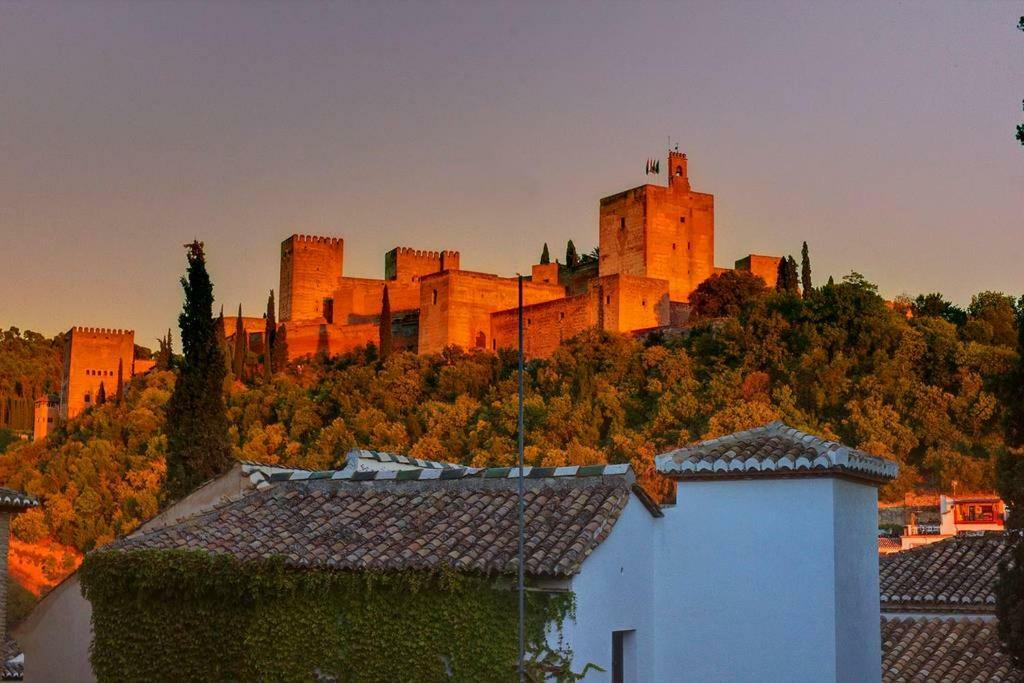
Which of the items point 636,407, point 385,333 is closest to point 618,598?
point 636,407

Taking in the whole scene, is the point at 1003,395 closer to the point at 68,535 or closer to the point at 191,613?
the point at 191,613

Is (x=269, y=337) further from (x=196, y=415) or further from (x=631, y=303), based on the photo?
(x=196, y=415)

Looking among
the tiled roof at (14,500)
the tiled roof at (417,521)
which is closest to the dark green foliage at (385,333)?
the tiled roof at (14,500)

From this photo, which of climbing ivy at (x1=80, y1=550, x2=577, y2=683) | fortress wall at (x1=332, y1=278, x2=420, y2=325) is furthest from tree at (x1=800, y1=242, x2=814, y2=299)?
climbing ivy at (x1=80, y1=550, x2=577, y2=683)

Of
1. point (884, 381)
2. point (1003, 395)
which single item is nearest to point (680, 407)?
point (884, 381)

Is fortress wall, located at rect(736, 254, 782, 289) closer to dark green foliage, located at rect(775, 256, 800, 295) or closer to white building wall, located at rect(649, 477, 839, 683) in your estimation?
dark green foliage, located at rect(775, 256, 800, 295)

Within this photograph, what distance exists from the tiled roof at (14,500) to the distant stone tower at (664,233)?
145ft

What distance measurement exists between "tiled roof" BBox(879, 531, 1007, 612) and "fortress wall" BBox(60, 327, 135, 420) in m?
65.0

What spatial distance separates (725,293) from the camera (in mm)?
55969

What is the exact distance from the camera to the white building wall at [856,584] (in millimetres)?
11000

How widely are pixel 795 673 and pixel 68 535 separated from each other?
129 ft

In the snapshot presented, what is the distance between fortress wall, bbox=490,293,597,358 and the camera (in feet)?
180

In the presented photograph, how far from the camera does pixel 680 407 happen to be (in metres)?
42.7

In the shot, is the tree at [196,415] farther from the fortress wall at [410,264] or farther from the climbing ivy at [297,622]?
the fortress wall at [410,264]
